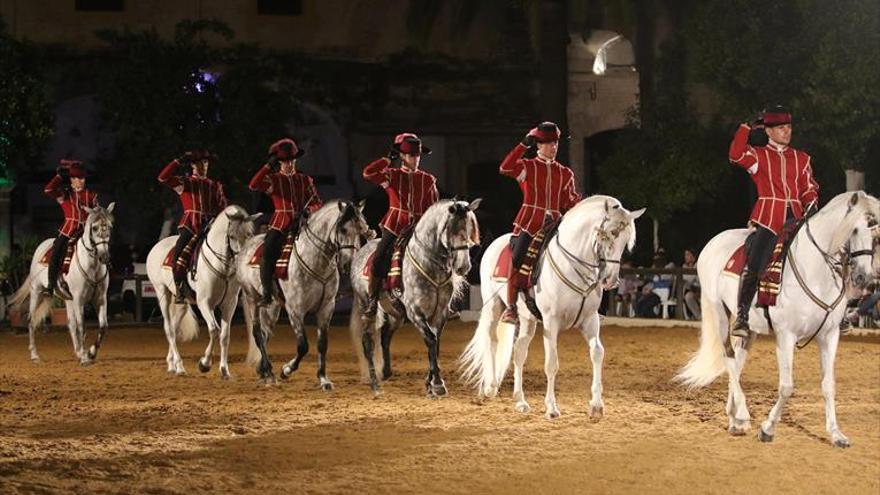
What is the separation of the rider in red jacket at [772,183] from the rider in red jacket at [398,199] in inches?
198

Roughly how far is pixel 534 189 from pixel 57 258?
1019 centimetres

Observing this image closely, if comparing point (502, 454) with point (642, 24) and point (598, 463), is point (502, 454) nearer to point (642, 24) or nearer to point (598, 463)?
point (598, 463)

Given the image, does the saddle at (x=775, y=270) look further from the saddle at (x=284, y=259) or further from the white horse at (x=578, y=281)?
the saddle at (x=284, y=259)

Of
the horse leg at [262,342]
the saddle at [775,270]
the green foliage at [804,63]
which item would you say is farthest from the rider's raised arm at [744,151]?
the green foliage at [804,63]

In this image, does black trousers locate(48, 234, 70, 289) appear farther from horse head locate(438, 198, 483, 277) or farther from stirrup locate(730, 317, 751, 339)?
stirrup locate(730, 317, 751, 339)

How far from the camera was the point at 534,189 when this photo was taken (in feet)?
51.5

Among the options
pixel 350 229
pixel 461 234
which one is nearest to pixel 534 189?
pixel 461 234

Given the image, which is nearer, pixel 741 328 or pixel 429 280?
pixel 741 328

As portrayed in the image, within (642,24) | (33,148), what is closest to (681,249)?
(642,24)

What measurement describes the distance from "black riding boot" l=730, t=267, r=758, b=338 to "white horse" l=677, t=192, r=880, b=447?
0.41 ft

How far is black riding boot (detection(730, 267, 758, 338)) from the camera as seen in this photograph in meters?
13.5

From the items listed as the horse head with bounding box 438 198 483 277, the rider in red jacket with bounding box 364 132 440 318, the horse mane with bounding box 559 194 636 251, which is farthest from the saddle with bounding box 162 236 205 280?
the horse mane with bounding box 559 194 636 251

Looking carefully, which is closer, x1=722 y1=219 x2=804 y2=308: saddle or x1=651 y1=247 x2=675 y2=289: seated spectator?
x1=722 y1=219 x2=804 y2=308: saddle

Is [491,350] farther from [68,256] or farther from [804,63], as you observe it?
[804,63]
